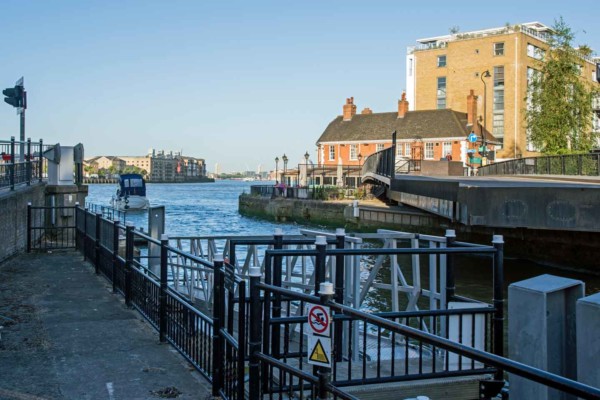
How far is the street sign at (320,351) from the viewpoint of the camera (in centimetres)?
405

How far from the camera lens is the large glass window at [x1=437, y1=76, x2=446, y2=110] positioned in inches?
3381

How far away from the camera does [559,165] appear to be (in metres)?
34.2

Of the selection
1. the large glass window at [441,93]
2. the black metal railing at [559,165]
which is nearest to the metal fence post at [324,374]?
the black metal railing at [559,165]

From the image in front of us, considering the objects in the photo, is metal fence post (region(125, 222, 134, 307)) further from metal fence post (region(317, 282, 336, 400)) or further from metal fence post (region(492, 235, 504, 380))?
metal fence post (region(317, 282, 336, 400))

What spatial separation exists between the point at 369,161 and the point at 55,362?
36.7 meters

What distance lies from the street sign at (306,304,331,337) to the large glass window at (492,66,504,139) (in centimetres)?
7917

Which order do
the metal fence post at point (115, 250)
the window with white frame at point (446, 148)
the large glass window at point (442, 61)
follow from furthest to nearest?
the large glass window at point (442, 61), the window with white frame at point (446, 148), the metal fence post at point (115, 250)

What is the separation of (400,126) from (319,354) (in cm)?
8077

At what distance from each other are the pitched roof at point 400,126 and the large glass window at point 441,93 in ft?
15.9

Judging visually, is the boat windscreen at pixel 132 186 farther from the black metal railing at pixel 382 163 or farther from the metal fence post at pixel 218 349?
the metal fence post at pixel 218 349

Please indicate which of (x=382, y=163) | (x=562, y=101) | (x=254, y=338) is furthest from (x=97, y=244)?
(x=562, y=101)

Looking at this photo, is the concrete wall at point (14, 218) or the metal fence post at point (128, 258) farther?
the concrete wall at point (14, 218)

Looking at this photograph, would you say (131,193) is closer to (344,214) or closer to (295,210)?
(295,210)

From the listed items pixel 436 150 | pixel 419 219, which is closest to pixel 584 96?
pixel 419 219
